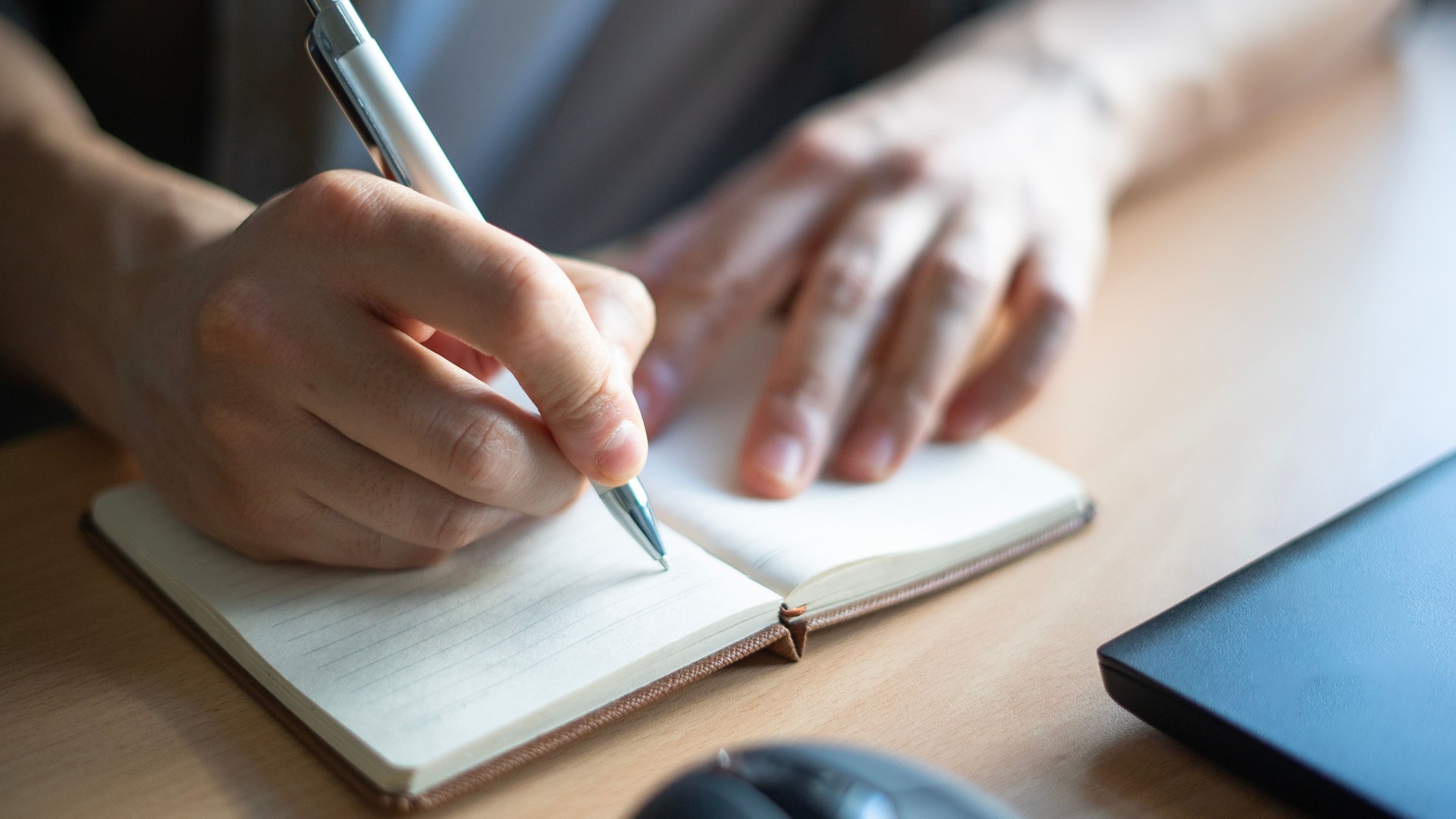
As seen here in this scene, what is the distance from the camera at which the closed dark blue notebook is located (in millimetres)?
396

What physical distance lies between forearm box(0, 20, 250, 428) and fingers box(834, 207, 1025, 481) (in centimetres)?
42

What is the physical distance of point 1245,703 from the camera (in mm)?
423

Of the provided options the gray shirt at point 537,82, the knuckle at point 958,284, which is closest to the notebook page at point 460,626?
the knuckle at point 958,284

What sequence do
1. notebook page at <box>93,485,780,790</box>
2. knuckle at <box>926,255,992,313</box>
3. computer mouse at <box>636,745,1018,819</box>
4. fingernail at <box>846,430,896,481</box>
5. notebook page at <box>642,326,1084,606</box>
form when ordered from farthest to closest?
knuckle at <box>926,255,992,313</box>
fingernail at <box>846,430,896,481</box>
notebook page at <box>642,326,1084,606</box>
notebook page at <box>93,485,780,790</box>
computer mouse at <box>636,745,1018,819</box>

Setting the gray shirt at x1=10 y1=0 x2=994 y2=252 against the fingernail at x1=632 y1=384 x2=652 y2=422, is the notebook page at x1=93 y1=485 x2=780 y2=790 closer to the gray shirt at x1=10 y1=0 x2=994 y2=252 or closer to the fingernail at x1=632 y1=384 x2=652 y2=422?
the fingernail at x1=632 y1=384 x2=652 y2=422

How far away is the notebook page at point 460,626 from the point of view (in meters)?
0.44

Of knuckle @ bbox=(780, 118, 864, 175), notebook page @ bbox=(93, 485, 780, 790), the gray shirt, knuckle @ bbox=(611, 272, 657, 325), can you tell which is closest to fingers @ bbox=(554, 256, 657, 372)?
knuckle @ bbox=(611, 272, 657, 325)

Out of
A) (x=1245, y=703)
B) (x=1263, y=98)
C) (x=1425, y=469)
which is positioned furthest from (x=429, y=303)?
(x=1263, y=98)

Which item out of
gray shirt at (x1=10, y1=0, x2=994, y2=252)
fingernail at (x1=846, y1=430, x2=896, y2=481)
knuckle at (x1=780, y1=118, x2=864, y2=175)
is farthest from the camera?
gray shirt at (x1=10, y1=0, x2=994, y2=252)

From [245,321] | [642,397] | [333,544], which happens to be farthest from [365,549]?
[642,397]

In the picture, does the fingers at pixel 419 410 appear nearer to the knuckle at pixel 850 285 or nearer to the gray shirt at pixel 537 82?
the knuckle at pixel 850 285

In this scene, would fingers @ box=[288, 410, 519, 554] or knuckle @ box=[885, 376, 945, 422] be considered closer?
fingers @ box=[288, 410, 519, 554]

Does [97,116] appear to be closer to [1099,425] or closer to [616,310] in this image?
[616,310]

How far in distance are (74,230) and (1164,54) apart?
101cm
